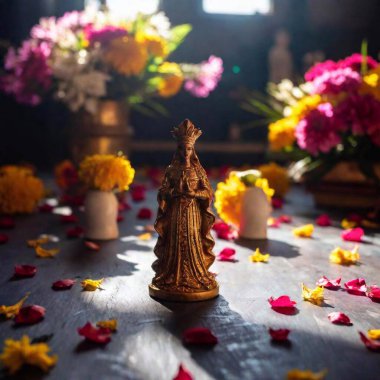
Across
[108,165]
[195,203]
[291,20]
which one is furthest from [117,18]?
[291,20]

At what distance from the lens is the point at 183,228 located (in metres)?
1.49

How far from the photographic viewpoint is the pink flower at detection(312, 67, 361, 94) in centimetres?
282

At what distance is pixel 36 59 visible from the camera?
3.21m

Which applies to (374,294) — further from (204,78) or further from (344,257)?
(204,78)

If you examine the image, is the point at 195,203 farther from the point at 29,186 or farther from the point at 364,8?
the point at 364,8

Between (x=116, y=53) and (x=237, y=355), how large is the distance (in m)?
2.35

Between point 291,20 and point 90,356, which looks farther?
point 291,20

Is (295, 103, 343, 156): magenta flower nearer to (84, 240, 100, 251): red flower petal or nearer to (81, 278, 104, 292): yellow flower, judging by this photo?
Answer: (84, 240, 100, 251): red flower petal

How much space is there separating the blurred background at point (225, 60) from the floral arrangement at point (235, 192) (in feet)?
9.80

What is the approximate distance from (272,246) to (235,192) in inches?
10.2

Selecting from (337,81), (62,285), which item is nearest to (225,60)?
(337,81)

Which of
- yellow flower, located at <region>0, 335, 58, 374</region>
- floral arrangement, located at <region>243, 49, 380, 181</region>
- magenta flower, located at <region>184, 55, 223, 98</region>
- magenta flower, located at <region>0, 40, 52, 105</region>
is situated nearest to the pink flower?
floral arrangement, located at <region>243, 49, 380, 181</region>

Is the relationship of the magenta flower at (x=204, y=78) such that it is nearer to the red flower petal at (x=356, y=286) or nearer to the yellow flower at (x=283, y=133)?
the yellow flower at (x=283, y=133)

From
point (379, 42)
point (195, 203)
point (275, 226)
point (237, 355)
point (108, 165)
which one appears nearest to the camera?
point (237, 355)
